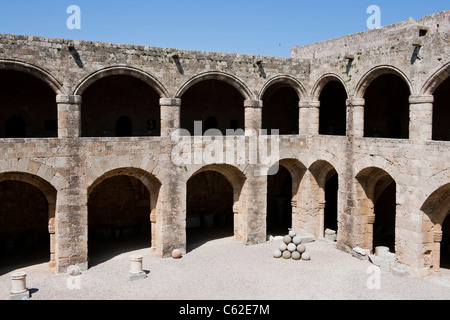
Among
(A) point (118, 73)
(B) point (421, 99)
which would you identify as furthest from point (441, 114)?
(A) point (118, 73)

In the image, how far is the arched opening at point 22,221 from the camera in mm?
17234

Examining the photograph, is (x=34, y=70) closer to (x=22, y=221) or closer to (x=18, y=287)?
(x=18, y=287)

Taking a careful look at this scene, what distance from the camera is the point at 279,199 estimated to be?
22297 millimetres

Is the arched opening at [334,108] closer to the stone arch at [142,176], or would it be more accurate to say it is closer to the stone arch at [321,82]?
the stone arch at [321,82]

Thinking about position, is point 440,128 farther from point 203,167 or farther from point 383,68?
point 203,167

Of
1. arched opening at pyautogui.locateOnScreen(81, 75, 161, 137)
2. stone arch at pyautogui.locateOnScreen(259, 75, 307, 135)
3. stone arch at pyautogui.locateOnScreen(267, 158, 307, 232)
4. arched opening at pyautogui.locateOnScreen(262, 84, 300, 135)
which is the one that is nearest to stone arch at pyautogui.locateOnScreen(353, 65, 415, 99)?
stone arch at pyautogui.locateOnScreen(267, 158, 307, 232)

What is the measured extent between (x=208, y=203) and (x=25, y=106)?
947 cm

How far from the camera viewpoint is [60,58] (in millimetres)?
14078

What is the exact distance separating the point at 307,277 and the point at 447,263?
565 cm

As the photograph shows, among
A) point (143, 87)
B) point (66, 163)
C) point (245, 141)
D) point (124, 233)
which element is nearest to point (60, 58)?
point (66, 163)

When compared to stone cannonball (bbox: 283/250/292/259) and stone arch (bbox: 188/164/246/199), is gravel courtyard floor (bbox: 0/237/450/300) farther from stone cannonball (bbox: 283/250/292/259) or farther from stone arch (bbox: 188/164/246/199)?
stone arch (bbox: 188/164/246/199)

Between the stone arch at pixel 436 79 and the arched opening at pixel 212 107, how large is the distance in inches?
351

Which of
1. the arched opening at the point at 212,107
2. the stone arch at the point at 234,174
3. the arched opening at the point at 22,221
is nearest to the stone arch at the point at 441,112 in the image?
the stone arch at the point at 234,174

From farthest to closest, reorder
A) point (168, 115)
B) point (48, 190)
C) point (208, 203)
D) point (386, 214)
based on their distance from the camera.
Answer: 1. point (208, 203)
2. point (386, 214)
3. point (168, 115)
4. point (48, 190)
